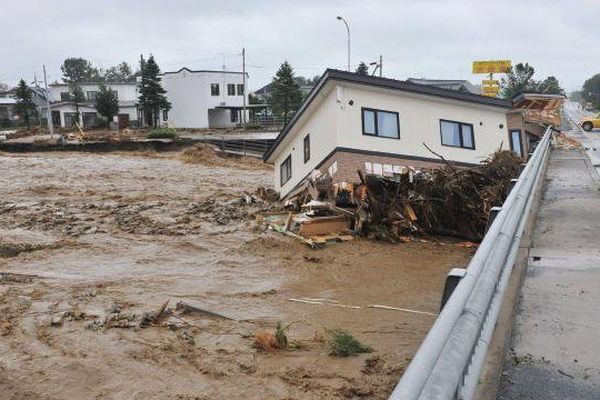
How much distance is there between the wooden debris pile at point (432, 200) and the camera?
677 inches

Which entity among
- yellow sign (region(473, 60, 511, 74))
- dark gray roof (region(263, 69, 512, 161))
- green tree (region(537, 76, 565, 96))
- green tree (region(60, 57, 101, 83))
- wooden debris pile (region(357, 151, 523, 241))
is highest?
green tree (region(60, 57, 101, 83))

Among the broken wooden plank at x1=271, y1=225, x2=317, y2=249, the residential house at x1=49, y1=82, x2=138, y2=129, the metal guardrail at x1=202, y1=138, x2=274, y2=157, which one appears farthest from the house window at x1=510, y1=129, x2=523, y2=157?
the residential house at x1=49, y1=82, x2=138, y2=129

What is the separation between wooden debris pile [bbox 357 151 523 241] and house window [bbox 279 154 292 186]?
8590 millimetres

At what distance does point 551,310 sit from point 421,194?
13771mm

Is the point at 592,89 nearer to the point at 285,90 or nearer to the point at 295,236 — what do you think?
the point at 285,90

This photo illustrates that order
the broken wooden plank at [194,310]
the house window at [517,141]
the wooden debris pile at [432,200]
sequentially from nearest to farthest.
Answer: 1. the broken wooden plank at [194,310]
2. the wooden debris pile at [432,200]
3. the house window at [517,141]

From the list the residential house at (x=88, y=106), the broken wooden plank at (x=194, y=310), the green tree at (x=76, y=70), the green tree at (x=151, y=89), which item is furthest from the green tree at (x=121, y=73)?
the broken wooden plank at (x=194, y=310)

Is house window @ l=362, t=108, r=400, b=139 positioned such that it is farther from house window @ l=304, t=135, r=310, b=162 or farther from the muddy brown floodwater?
the muddy brown floodwater

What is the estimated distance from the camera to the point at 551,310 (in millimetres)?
4109

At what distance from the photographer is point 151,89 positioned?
65.3 meters

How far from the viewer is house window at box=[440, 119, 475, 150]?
70.3 feet

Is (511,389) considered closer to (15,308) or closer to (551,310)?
(551,310)

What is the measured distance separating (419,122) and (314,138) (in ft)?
12.5

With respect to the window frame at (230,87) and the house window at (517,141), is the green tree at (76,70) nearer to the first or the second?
the window frame at (230,87)
